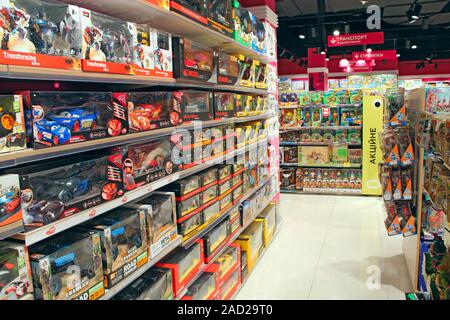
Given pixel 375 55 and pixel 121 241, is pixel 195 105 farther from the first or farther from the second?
pixel 375 55

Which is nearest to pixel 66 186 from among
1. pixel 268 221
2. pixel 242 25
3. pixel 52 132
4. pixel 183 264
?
pixel 52 132

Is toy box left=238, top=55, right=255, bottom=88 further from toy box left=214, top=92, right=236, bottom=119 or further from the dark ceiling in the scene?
the dark ceiling

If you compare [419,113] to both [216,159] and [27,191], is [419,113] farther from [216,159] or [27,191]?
[27,191]

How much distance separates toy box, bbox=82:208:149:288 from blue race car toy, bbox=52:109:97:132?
0.48m

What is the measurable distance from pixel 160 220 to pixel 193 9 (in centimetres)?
136

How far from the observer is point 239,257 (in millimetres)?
3562

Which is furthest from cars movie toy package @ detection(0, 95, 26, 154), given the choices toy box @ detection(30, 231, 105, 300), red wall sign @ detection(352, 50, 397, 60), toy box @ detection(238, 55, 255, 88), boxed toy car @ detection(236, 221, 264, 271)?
red wall sign @ detection(352, 50, 397, 60)

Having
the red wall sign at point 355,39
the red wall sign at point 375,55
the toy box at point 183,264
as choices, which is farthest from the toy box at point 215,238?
the red wall sign at point 375,55

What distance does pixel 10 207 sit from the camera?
1313 millimetres

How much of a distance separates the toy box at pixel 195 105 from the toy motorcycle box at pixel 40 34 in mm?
909

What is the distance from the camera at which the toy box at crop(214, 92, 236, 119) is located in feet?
10.1

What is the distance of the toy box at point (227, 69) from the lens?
10.1 ft

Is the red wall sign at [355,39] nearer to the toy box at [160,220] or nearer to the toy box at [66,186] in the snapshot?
the toy box at [160,220]

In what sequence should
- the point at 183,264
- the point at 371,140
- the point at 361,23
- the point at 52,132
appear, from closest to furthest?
the point at 52,132 → the point at 183,264 → the point at 371,140 → the point at 361,23
